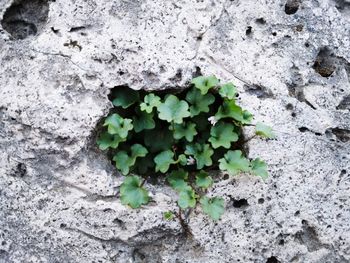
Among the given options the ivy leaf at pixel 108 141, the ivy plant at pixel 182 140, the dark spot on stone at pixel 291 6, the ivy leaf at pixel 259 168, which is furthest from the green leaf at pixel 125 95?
the dark spot on stone at pixel 291 6

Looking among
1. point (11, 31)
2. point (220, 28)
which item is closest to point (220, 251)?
point (220, 28)

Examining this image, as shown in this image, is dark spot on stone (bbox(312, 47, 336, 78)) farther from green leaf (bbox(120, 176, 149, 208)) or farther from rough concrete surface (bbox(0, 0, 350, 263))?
green leaf (bbox(120, 176, 149, 208))

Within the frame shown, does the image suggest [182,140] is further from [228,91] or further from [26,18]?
[26,18]

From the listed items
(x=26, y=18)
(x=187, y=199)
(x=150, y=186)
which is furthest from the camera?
(x=26, y=18)

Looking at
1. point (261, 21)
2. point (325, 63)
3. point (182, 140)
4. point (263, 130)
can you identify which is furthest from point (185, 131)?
point (325, 63)

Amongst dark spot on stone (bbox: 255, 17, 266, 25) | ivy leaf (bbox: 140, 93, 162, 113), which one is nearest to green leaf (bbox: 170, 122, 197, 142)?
ivy leaf (bbox: 140, 93, 162, 113)

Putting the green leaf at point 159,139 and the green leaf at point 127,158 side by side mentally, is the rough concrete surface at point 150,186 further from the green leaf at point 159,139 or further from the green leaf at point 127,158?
the green leaf at point 159,139
